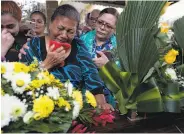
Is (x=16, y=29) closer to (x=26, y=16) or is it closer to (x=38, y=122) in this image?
(x=26, y=16)

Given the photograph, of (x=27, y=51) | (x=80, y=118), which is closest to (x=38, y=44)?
(x=27, y=51)

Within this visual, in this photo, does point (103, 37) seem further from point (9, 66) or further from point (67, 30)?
point (9, 66)

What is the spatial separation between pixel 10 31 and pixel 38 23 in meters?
0.39

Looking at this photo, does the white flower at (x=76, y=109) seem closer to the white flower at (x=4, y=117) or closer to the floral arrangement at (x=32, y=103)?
the floral arrangement at (x=32, y=103)

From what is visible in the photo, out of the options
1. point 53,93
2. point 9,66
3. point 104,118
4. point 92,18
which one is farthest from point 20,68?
point 92,18

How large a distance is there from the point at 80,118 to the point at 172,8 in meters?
0.84

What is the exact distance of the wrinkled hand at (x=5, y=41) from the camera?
100 centimetres

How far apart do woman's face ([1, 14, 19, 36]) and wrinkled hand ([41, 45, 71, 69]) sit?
0.53 ft

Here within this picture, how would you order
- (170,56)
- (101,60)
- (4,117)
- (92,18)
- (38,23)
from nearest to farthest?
(4,117) < (170,56) < (101,60) < (38,23) < (92,18)

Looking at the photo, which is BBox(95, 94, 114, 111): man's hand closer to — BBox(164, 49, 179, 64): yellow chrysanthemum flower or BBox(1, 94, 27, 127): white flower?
BBox(164, 49, 179, 64): yellow chrysanthemum flower

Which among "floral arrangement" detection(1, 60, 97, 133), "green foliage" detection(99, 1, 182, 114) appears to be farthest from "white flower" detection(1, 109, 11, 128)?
"green foliage" detection(99, 1, 182, 114)

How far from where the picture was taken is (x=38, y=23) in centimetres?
144

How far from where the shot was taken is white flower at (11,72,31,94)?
0.86 m

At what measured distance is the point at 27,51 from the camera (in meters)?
1.15
